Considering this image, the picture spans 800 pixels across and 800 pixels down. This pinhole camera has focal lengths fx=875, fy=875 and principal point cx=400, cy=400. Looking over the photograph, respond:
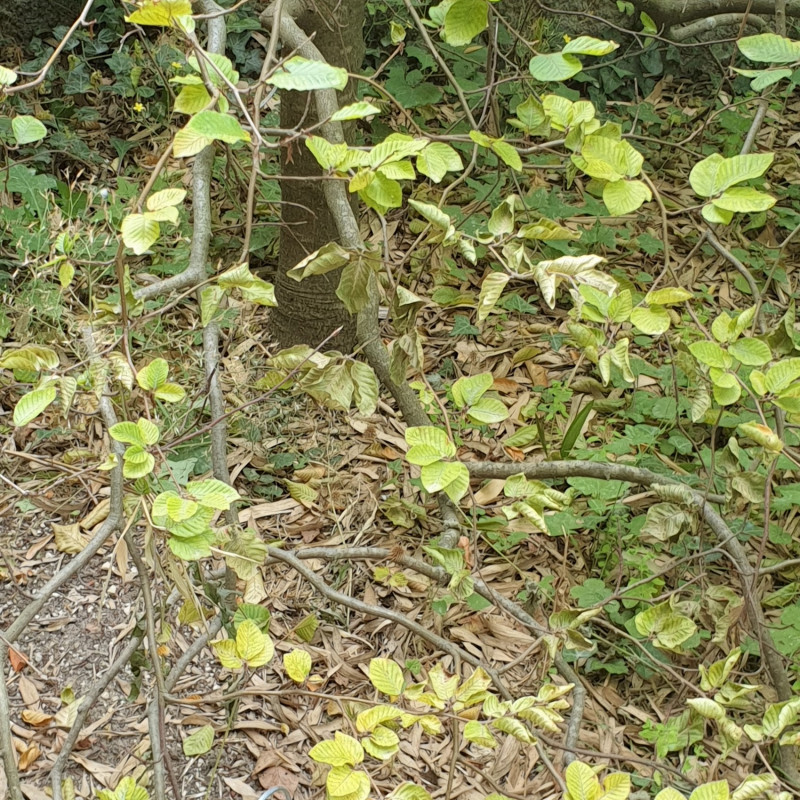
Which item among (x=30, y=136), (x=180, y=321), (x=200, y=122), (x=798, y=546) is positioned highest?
(x=200, y=122)

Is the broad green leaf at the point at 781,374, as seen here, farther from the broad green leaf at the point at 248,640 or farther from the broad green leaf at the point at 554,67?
the broad green leaf at the point at 248,640

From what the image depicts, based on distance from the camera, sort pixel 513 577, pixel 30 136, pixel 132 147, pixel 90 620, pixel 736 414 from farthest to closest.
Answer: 1. pixel 132 147
2. pixel 736 414
3. pixel 513 577
4. pixel 90 620
5. pixel 30 136

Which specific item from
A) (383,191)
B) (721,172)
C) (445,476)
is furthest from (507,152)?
(445,476)

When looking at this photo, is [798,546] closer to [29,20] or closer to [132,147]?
[132,147]

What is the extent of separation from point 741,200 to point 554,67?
1.25 feet

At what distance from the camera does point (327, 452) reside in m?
2.82

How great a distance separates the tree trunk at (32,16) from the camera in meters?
3.79

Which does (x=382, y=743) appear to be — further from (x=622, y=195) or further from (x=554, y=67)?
(x=554, y=67)

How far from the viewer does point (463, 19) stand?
1608 millimetres

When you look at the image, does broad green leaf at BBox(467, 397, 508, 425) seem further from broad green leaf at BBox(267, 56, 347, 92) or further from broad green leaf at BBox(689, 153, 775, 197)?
broad green leaf at BBox(267, 56, 347, 92)

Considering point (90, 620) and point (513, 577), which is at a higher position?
point (90, 620)

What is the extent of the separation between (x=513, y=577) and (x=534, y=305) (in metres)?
1.17

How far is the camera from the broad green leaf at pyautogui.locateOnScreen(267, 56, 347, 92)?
1187mm

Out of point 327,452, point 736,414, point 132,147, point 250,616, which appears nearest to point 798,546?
point 736,414
